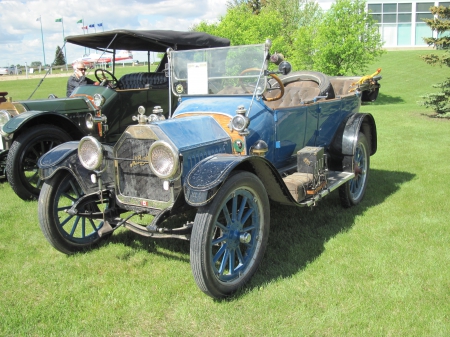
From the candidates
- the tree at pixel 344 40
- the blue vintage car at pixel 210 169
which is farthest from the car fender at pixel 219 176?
the tree at pixel 344 40

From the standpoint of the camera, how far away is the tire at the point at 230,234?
297 cm

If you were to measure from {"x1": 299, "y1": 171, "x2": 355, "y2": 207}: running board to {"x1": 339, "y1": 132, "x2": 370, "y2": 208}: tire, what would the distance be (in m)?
0.17

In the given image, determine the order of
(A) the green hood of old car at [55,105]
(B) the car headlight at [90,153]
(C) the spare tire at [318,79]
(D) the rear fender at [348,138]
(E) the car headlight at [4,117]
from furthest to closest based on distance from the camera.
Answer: (A) the green hood of old car at [55,105] → (E) the car headlight at [4,117] → (C) the spare tire at [318,79] → (D) the rear fender at [348,138] → (B) the car headlight at [90,153]

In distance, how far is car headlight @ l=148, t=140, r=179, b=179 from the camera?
3.14 meters

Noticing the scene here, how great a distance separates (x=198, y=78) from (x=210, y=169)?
1731mm

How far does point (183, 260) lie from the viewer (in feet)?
12.8

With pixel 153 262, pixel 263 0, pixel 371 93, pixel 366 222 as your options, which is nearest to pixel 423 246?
pixel 366 222

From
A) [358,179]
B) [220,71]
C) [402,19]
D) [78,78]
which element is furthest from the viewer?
[402,19]

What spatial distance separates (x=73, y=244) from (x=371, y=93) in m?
4.88

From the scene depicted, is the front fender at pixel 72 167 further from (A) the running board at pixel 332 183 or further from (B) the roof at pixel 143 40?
(B) the roof at pixel 143 40

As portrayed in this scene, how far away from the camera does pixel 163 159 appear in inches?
127

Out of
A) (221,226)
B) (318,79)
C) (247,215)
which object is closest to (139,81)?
(318,79)

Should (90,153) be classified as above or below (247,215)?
above

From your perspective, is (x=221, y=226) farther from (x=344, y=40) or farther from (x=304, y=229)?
(x=344, y=40)
